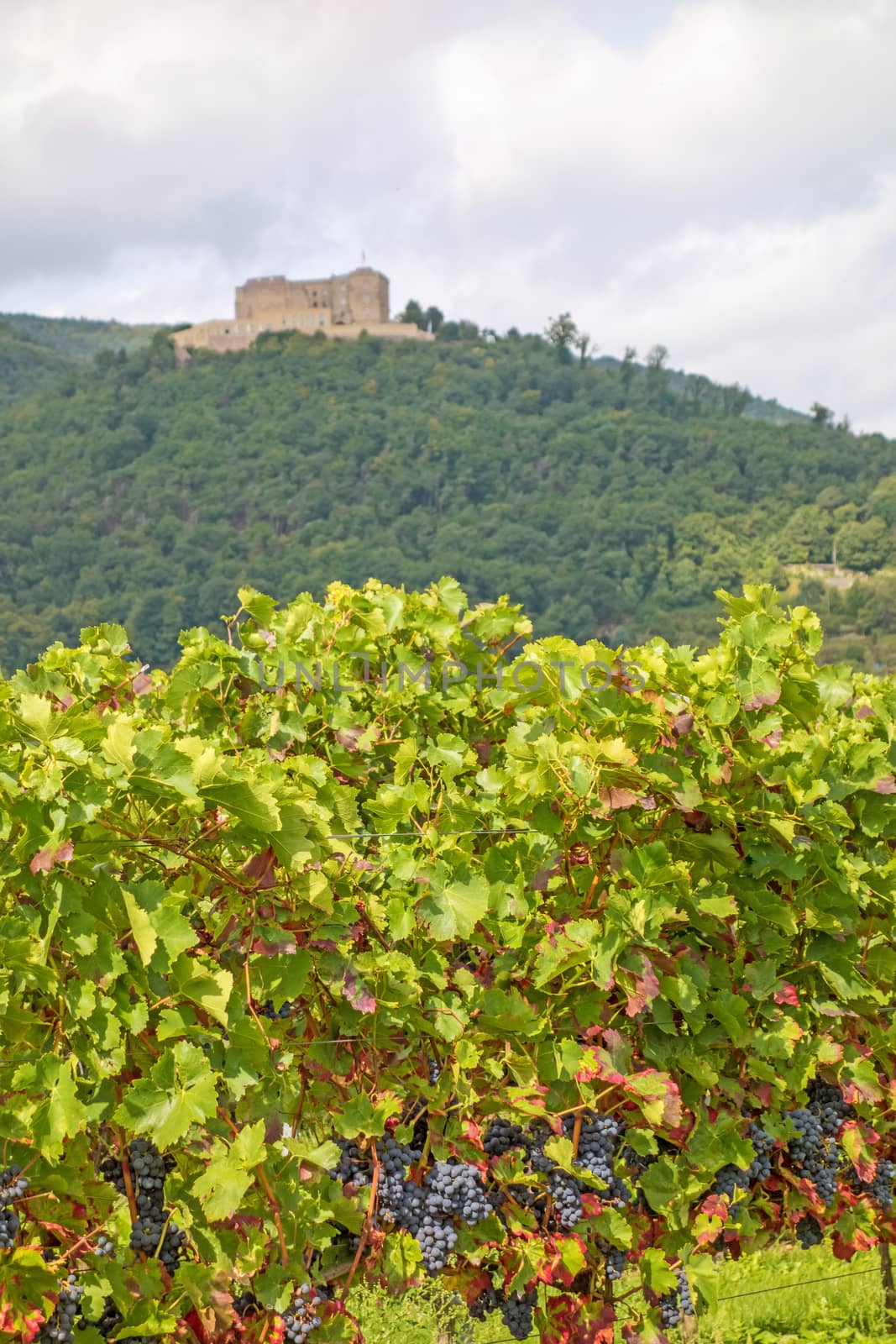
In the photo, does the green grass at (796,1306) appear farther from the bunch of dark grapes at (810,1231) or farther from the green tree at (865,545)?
the green tree at (865,545)

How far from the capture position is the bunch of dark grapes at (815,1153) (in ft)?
12.3

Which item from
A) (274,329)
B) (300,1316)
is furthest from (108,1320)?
(274,329)

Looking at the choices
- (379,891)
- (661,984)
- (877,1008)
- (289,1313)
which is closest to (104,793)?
(379,891)

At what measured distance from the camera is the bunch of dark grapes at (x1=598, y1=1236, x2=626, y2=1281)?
134 inches

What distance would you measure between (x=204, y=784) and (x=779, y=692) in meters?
1.57

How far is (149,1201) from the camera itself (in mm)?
2916

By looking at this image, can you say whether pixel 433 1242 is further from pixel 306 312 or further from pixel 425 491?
pixel 306 312

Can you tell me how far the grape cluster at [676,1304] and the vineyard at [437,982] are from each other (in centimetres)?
1

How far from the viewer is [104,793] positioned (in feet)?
8.39

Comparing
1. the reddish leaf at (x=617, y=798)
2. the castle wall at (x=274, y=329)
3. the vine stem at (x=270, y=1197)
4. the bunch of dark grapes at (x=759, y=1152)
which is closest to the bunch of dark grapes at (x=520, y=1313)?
the bunch of dark grapes at (x=759, y=1152)

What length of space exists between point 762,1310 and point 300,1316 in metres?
2.18

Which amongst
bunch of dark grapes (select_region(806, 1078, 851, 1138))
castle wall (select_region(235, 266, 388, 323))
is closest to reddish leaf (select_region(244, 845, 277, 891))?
bunch of dark grapes (select_region(806, 1078, 851, 1138))

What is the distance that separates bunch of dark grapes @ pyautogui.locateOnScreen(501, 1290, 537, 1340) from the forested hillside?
2106 inches

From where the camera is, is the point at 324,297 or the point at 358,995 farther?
the point at 324,297
